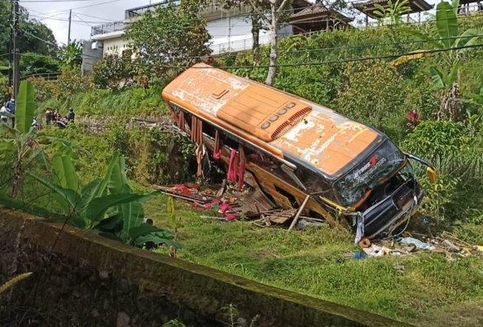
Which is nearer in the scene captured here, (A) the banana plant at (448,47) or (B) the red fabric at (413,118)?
(A) the banana plant at (448,47)

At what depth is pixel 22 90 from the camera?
18.4 feet

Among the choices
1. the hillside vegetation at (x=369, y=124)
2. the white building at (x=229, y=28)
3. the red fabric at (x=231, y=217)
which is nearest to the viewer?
the hillside vegetation at (x=369, y=124)

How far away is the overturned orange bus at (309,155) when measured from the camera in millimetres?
9734

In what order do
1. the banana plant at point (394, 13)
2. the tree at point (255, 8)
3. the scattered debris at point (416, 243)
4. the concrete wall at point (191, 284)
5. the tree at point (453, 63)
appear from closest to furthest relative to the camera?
the concrete wall at point (191, 284) < the scattered debris at point (416, 243) < the tree at point (453, 63) < the tree at point (255, 8) < the banana plant at point (394, 13)

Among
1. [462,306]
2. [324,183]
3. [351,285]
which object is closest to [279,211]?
[324,183]

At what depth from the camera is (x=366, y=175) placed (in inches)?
383

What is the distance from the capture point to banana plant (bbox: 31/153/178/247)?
159 inches

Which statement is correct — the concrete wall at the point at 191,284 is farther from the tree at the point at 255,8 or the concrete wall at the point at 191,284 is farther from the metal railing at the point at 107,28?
the metal railing at the point at 107,28

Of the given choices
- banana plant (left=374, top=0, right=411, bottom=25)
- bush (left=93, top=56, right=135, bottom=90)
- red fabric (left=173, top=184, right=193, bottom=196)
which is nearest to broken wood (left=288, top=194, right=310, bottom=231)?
red fabric (left=173, top=184, right=193, bottom=196)

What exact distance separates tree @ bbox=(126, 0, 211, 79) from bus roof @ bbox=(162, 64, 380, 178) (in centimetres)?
913

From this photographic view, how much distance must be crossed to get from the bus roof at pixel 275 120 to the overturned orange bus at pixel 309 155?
0.02 m

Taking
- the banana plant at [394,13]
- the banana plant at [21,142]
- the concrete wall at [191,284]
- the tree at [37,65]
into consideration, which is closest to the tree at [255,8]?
the banana plant at [394,13]

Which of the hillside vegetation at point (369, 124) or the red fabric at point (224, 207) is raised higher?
the hillside vegetation at point (369, 124)

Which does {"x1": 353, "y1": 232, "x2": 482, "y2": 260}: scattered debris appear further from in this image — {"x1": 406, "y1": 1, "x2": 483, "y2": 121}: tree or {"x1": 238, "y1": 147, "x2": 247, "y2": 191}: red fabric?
{"x1": 406, "y1": 1, "x2": 483, "y2": 121}: tree
